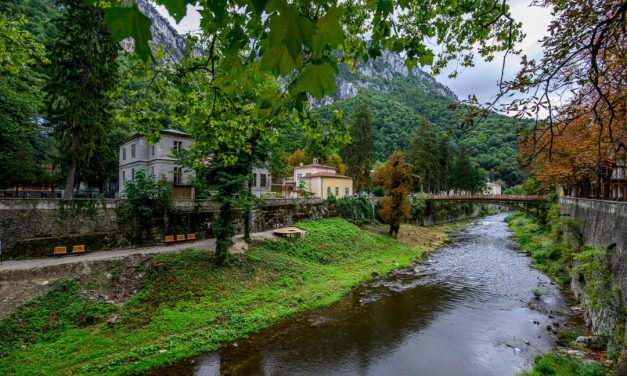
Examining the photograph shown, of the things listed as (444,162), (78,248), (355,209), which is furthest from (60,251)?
(444,162)

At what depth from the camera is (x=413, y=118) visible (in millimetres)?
88562

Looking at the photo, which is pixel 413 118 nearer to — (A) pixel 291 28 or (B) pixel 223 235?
(B) pixel 223 235

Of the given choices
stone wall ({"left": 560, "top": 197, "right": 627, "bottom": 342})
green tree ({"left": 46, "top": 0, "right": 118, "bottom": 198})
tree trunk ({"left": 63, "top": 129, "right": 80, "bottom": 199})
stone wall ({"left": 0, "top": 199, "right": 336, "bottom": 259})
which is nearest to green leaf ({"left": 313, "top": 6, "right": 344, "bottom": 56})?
stone wall ({"left": 560, "top": 197, "right": 627, "bottom": 342})

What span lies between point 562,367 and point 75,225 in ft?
67.9

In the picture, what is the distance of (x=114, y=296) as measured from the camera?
12234 mm

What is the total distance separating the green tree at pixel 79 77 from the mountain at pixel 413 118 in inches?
571

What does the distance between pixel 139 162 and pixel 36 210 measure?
13383 millimetres

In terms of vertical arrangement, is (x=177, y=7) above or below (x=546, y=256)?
above

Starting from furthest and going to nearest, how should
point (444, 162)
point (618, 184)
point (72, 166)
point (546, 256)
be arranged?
1. point (444, 162)
2. point (546, 256)
3. point (618, 184)
4. point (72, 166)

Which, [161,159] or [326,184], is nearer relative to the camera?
[161,159]

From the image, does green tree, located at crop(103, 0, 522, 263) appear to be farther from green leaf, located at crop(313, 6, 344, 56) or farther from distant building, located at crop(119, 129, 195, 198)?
distant building, located at crop(119, 129, 195, 198)

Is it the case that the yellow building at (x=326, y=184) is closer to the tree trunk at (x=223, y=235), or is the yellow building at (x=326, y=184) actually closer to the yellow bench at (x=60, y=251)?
the tree trunk at (x=223, y=235)

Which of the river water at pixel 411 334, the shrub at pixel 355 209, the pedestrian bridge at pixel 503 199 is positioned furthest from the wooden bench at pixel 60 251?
the pedestrian bridge at pixel 503 199

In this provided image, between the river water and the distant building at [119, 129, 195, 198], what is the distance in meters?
17.5
